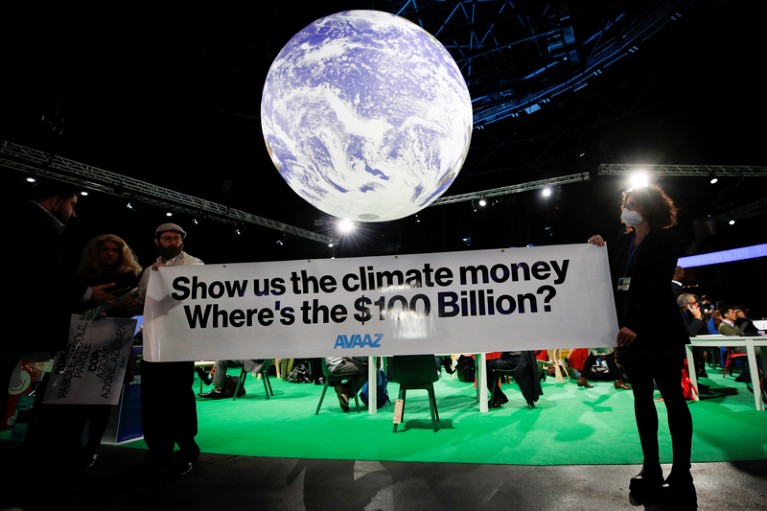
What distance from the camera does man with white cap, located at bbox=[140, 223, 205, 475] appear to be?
8.25 ft

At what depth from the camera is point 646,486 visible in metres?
1.96

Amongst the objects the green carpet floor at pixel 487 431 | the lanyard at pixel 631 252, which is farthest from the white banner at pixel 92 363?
the lanyard at pixel 631 252

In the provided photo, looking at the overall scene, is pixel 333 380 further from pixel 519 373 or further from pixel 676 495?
pixel 676 495

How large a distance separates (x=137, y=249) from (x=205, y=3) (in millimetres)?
8868

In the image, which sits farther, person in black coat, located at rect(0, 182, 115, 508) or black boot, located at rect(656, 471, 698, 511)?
black boot, located at rect(656, 471, 698, 511)

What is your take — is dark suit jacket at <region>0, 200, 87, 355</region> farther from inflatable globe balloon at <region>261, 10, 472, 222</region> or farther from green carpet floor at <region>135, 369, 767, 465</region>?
green carpet floor at <region>135, 369, 767, 465</region>

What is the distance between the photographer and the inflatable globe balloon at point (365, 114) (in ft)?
6.15

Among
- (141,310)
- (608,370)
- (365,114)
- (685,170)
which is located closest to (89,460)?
(141,310)

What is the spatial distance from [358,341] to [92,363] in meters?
1.98

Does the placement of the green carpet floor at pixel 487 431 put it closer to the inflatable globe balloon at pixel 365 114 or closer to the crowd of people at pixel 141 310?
the crowd of people at pixel 141 310

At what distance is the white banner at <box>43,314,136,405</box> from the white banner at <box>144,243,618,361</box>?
0.40m

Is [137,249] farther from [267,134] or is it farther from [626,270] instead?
[626,270]

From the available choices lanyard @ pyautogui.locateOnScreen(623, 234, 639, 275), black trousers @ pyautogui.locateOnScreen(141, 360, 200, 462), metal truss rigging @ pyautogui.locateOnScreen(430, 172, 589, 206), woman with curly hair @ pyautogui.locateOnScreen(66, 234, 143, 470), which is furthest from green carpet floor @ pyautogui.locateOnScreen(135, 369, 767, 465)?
metal truss rigging @ pyautogui.locateOnScreen(430, 172, 589, 206)

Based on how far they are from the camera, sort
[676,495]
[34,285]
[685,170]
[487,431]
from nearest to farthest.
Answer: [34,285] → [676,495] → [487,431] → [685,170]
